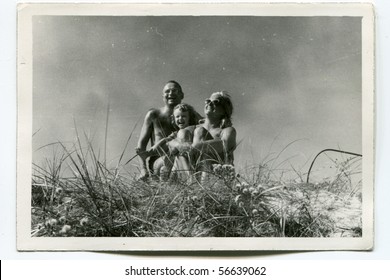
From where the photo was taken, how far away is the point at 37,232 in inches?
66.3

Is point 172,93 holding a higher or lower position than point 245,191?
higher

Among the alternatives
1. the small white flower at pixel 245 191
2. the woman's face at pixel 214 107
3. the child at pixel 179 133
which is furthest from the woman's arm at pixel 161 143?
the small white flower at pixel 245 191

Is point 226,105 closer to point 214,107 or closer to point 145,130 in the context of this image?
point 214,107

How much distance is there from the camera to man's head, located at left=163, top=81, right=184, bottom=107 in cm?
171

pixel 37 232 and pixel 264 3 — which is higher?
pixel 264 3

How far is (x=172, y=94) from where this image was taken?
1.71m

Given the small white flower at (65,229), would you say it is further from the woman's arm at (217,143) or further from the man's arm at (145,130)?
the woman's arm at (217,143)

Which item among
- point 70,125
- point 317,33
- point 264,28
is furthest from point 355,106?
point 70,125

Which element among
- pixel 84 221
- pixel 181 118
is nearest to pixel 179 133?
pixel 181 118

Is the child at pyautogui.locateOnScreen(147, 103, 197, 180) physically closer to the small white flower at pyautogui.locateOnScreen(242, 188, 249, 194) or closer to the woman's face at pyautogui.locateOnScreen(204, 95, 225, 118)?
the woman's face at pyautogui.locateOnScreen(204, 95, 225, 118)

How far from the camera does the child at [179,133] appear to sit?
171cm

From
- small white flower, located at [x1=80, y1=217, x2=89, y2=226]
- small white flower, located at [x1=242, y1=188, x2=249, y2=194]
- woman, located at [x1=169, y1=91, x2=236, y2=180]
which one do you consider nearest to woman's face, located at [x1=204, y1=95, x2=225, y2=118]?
woman, located at [x1=169, y1=91, x2=236, y2=180]
